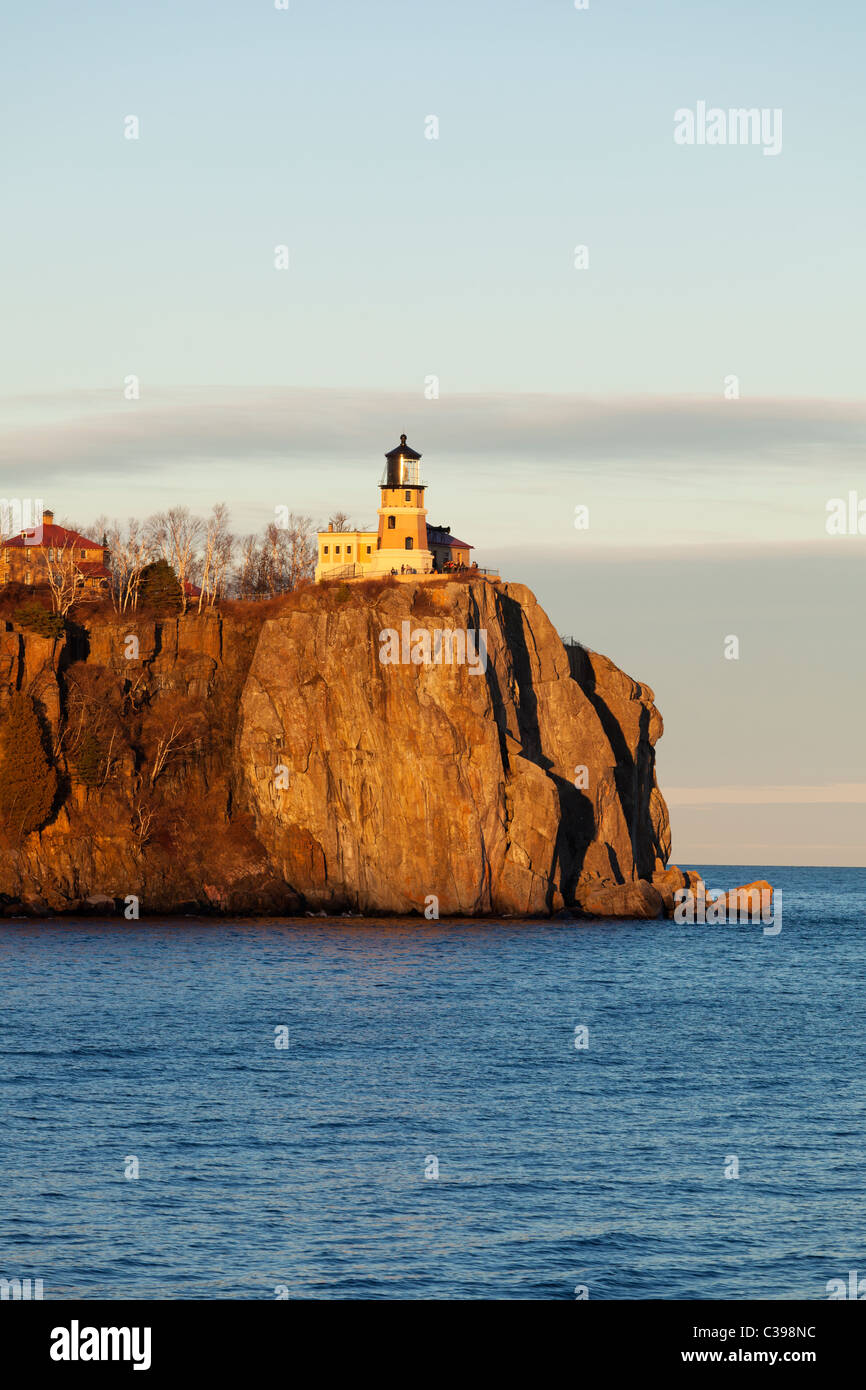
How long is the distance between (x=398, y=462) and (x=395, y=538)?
20.0 feet

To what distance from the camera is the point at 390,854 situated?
101 metres

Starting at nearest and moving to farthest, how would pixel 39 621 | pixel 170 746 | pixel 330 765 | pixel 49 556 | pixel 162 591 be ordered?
pixel 330 765
pixel 170 746
pixel 39 621
pixel 162 591
pixel 49 556

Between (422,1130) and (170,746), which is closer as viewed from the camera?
(422,1130)

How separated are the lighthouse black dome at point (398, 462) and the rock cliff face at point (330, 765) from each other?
47.1 ft

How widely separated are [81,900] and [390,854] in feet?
70.6

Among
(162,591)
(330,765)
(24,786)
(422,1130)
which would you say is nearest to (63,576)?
(162,591)

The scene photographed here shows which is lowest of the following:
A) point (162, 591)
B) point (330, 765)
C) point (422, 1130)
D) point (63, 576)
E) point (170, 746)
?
point (422, 1130)

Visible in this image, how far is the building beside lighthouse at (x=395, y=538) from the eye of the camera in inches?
4729

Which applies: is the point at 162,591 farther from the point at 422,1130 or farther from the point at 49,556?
the point at 422,1130

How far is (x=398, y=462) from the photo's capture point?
121562mm

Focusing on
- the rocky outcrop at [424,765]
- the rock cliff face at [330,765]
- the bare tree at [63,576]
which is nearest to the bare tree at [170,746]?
the rock cliff face at [330,765]

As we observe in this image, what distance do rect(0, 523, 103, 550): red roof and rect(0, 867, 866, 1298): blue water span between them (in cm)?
5644
